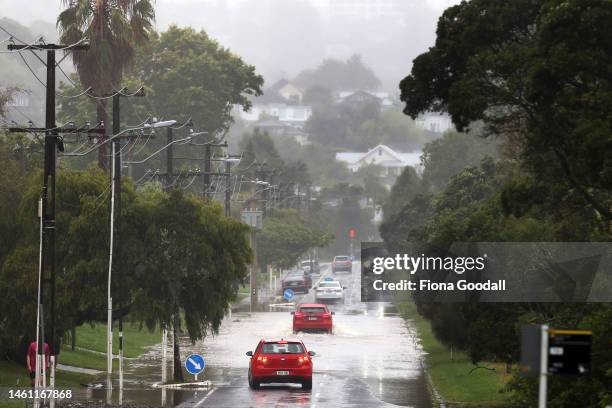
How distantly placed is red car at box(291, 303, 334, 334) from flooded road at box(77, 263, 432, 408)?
2.36 feet

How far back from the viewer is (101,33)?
5591 cm

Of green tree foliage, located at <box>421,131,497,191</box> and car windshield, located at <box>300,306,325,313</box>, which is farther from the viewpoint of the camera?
green tree foliage, located at <box>421,131,497,191</box>

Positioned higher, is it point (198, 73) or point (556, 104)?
point (198, 73)

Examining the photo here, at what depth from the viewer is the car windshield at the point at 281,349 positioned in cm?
4116

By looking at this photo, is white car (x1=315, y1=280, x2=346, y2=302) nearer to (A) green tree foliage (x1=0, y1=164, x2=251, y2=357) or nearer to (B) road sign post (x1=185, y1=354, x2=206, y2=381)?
(A) green tree foliage (x1=0, y1=164, x2=251, y2=357)

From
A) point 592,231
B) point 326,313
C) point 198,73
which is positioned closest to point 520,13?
point 592,231

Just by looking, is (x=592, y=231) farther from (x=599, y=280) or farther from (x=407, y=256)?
(x=407, y=256)

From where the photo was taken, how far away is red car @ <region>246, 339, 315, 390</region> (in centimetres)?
4091

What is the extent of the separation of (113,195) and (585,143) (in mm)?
17175

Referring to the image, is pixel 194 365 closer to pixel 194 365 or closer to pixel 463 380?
pixel 194 365

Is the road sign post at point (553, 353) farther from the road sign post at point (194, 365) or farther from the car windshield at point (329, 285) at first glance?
the car windshield at point (329, 285)

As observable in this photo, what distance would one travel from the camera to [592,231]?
120 feet

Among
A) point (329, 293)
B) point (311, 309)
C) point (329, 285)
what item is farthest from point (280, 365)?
point (329, 285)

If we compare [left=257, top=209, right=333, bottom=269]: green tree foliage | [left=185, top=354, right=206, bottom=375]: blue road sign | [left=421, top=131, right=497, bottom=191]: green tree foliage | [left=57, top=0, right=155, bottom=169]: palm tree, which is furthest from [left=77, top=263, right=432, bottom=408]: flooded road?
[left=421, top=131, right=497, bottom=191]: green tree foliage
